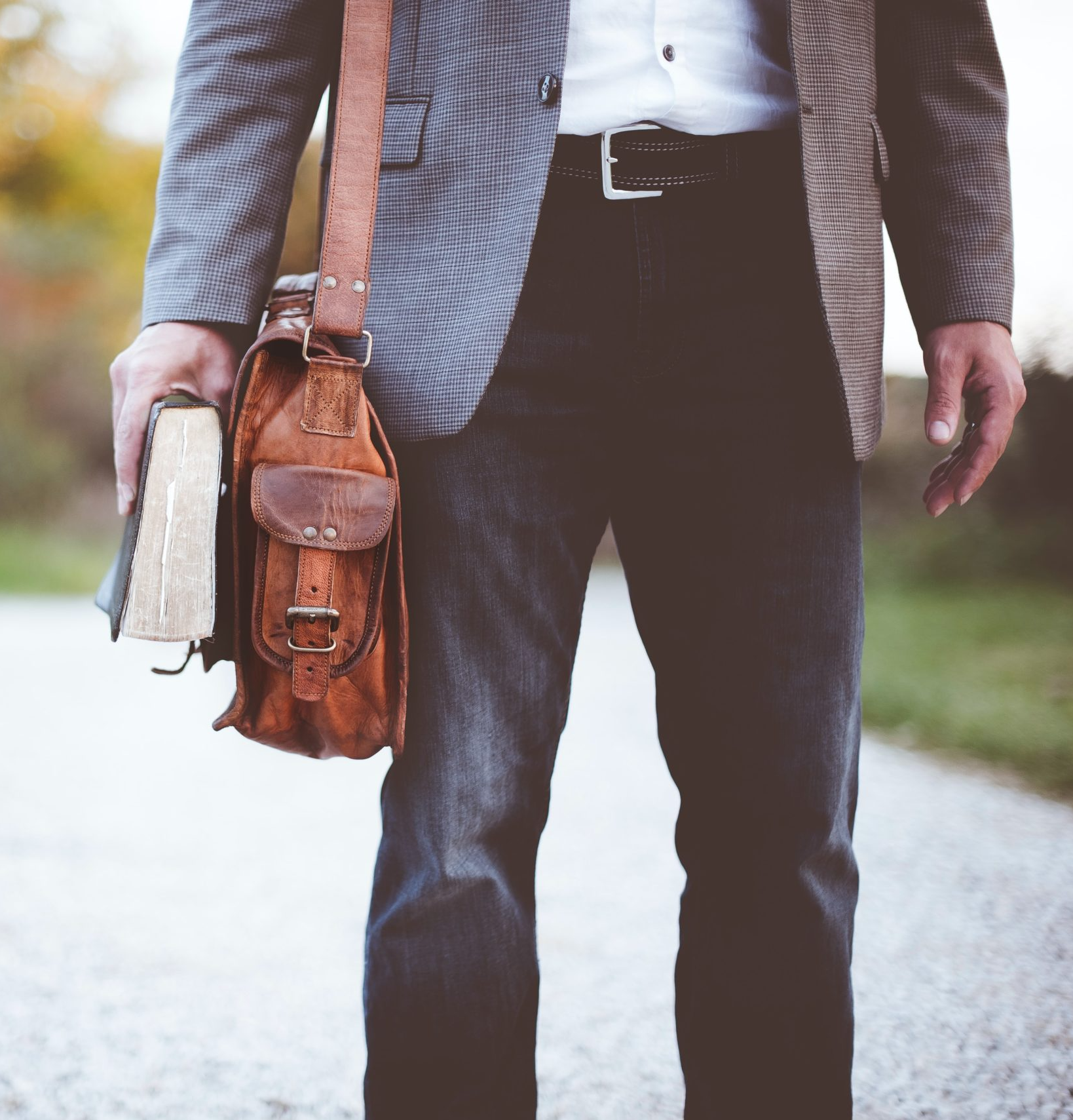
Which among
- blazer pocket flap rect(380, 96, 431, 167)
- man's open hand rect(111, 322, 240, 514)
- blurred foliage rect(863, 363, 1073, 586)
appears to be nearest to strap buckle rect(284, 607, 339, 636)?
man's open hand rect(111, 322, 240, 514)

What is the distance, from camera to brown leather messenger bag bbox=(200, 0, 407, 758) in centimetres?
111

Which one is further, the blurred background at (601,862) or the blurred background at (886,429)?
the blurred background at (886,429)

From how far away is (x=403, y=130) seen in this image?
1188 millimetres

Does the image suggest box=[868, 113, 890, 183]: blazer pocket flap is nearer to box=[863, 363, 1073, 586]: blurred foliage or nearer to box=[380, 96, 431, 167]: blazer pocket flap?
box=[380, 96, 431, 167]: blazer pocket flap

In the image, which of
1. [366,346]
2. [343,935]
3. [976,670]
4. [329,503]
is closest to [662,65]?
[366,346]

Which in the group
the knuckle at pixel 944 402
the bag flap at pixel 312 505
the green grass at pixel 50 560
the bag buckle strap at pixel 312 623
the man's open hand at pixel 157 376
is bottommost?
the green grass at pixel 50 560

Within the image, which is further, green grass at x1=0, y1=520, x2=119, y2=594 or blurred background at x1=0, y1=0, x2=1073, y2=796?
green grass at x1=0, y1=520, x2=119, y2=594

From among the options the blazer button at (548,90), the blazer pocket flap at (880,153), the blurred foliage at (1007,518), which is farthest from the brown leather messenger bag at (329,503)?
the blurred foliage at (1007,518)

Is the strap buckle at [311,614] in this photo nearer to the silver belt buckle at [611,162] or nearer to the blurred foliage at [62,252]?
the silver belt buckle at [611,162]

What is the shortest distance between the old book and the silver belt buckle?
1.59 feet

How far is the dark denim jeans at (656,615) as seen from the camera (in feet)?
3.80

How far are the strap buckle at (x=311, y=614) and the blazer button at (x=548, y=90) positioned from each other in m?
0.57

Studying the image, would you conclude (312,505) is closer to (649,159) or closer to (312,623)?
(312,623)

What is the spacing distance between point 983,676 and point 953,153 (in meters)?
4.34
